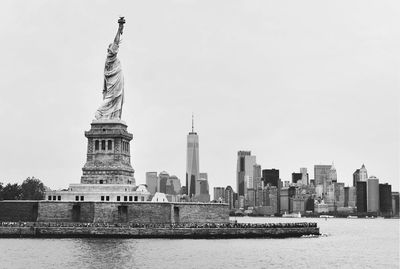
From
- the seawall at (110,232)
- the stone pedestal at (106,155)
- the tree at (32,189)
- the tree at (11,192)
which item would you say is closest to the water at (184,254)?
the seawall at (110,232)

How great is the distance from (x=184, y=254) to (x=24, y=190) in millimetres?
65158

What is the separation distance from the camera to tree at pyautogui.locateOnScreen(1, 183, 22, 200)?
122m

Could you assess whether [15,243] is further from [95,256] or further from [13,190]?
[13,190]

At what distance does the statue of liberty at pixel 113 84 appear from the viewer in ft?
325

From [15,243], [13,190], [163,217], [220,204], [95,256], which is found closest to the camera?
[95,256]

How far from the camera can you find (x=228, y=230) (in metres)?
89.9

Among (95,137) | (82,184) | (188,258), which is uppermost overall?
(95,137)

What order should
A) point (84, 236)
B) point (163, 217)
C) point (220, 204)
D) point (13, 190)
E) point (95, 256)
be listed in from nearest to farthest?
point (95, 256), point (84, 236), point (163, 217), point (220, 204), point (13, 190)

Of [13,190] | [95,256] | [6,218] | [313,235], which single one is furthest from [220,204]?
[13,190]

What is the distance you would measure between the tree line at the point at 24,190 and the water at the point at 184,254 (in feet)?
137

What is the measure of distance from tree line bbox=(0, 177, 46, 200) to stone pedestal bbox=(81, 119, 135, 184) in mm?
30227

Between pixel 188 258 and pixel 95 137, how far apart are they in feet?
114

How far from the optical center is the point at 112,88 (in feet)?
328

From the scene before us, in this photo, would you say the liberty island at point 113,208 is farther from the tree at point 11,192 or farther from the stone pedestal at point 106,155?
the tree at point 11,192
